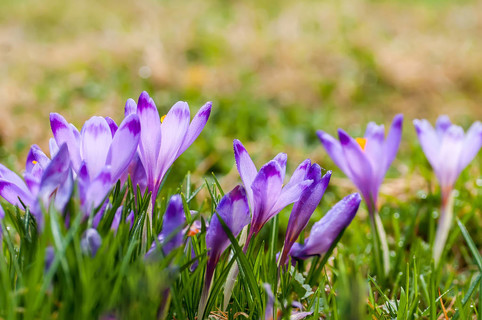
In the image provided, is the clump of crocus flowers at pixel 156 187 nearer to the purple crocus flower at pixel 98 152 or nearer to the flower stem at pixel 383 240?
the purple crocus flower at pixel 98 152

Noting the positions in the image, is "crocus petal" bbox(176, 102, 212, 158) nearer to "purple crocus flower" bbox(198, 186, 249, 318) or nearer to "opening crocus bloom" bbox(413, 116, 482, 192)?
"purple crocus flower" bbox(198, 186, 249, 318)

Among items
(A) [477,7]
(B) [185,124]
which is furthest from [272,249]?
(A) [477,7]

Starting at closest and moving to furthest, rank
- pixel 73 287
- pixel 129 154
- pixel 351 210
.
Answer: pixel 73 287, pixel 129 154, pixel 351 210

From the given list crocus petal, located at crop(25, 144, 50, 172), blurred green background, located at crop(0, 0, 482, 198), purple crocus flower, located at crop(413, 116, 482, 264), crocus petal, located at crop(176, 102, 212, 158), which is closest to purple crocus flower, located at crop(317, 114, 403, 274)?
purple crocus flower, located at crop(413, 116, 482, 264)

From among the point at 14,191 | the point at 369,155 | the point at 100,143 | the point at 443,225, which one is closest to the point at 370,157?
the point at 369,155

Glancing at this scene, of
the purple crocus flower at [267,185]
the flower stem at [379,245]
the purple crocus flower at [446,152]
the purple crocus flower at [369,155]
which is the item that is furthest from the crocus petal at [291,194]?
the purple crocus flower at [446,152]

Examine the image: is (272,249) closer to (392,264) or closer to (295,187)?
(295,187)
